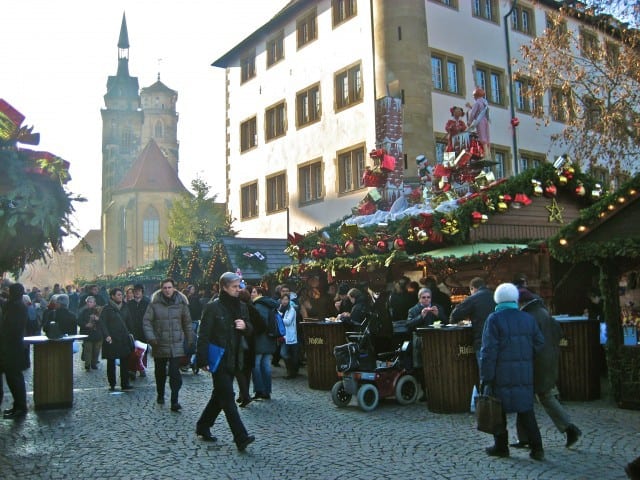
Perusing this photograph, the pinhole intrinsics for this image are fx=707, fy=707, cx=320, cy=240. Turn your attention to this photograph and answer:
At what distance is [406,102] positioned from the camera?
2512 centimetres

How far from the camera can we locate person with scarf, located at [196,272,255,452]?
7285 mm

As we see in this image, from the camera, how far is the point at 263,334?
1128cm

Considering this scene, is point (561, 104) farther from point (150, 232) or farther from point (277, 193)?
point (150, 232)

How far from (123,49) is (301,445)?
10661 centimetres

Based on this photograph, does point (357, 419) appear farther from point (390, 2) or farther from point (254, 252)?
point (390, 2)

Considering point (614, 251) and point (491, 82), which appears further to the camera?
point (491, 82)

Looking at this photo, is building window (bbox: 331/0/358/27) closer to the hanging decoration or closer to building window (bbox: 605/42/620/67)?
building window (bbox: 605/42/620/67)

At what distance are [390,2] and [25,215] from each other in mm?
20349

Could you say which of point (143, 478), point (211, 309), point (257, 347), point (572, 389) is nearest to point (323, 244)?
point (257, 347)

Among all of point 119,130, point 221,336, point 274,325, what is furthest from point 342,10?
point 119,130

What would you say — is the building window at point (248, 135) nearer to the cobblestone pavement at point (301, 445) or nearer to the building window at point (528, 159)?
the building window at point (528, 159)

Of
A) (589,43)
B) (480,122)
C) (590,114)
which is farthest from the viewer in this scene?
(589,43)

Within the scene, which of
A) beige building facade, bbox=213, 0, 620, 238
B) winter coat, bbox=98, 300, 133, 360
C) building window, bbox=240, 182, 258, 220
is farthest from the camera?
building window, bbox=240, 182, 258, 220

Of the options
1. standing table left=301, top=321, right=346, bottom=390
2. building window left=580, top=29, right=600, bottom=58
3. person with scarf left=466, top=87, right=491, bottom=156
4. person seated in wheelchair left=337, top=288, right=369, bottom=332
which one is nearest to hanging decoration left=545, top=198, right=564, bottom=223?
person with scarf left=466, top=87, right=491, bottom=156
